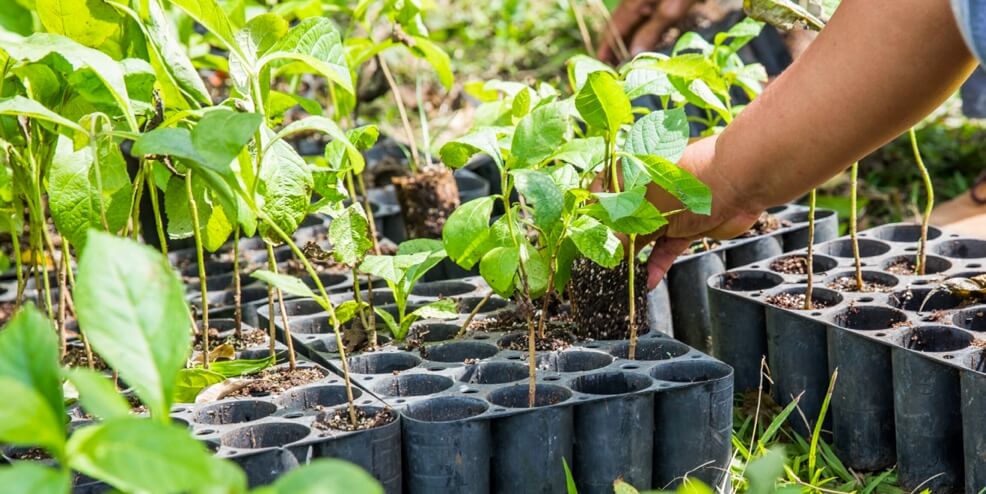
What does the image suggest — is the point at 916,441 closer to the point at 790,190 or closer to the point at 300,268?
the point at 790,190

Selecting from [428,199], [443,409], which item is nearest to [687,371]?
[443,409]

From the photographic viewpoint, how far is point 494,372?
4.76ft

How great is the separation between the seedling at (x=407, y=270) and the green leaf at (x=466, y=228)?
0.09m

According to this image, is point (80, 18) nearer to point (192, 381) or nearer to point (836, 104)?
point (192, 381)

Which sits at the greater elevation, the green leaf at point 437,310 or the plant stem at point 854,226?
the plant stem at point 854,226

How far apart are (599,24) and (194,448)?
394cm

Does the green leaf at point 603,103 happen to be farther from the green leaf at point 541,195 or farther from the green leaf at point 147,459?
the green leaf at point 147,459

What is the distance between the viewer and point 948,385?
1418 millimetres

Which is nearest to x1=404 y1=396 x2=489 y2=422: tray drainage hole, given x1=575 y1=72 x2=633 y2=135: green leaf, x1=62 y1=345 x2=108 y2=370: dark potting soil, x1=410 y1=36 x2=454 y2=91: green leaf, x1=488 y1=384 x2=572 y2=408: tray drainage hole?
x1=488 y1=384 x2=572 y2=408: tray drainage hole

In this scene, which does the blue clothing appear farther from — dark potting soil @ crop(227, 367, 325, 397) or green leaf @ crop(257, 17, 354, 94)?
dark potting soil @ crop(227, 367, 325, 397)

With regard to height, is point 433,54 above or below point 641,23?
below

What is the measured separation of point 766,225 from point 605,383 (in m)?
0.82

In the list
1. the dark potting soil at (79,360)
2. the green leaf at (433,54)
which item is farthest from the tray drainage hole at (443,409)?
the green leaf at (433,54)

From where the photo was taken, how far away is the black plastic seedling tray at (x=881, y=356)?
4.66 feet
